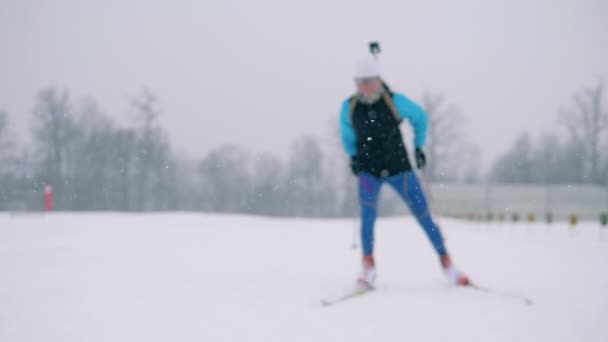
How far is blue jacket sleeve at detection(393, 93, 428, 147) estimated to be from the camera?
3.30m

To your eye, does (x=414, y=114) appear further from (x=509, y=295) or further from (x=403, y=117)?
(x=509, y=295)

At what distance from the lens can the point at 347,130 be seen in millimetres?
3408

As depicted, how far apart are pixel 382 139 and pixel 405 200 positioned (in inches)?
19.3

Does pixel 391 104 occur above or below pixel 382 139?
above

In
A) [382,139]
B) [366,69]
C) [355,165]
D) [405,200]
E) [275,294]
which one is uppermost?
[366,69]

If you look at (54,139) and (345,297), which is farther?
(54,139)

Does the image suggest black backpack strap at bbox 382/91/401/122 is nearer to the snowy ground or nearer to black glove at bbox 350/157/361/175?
black glove at bbox 350/157/361/175

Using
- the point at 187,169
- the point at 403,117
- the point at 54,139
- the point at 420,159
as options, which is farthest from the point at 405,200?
the point at 187,169

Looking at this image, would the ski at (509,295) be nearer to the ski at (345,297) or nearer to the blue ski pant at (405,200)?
the blue ski pant at (405,200)

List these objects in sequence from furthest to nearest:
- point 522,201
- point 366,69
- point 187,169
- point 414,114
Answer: point 187,169, point 522,201, point 414,114, point 366,69

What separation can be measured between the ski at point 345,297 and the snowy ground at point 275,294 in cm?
6

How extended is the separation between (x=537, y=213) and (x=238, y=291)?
2279 centimetres

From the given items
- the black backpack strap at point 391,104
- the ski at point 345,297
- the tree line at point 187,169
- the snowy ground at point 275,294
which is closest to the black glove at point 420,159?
the black backpack strap at point 391,104

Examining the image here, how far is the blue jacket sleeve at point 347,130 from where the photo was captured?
338 centimetres
